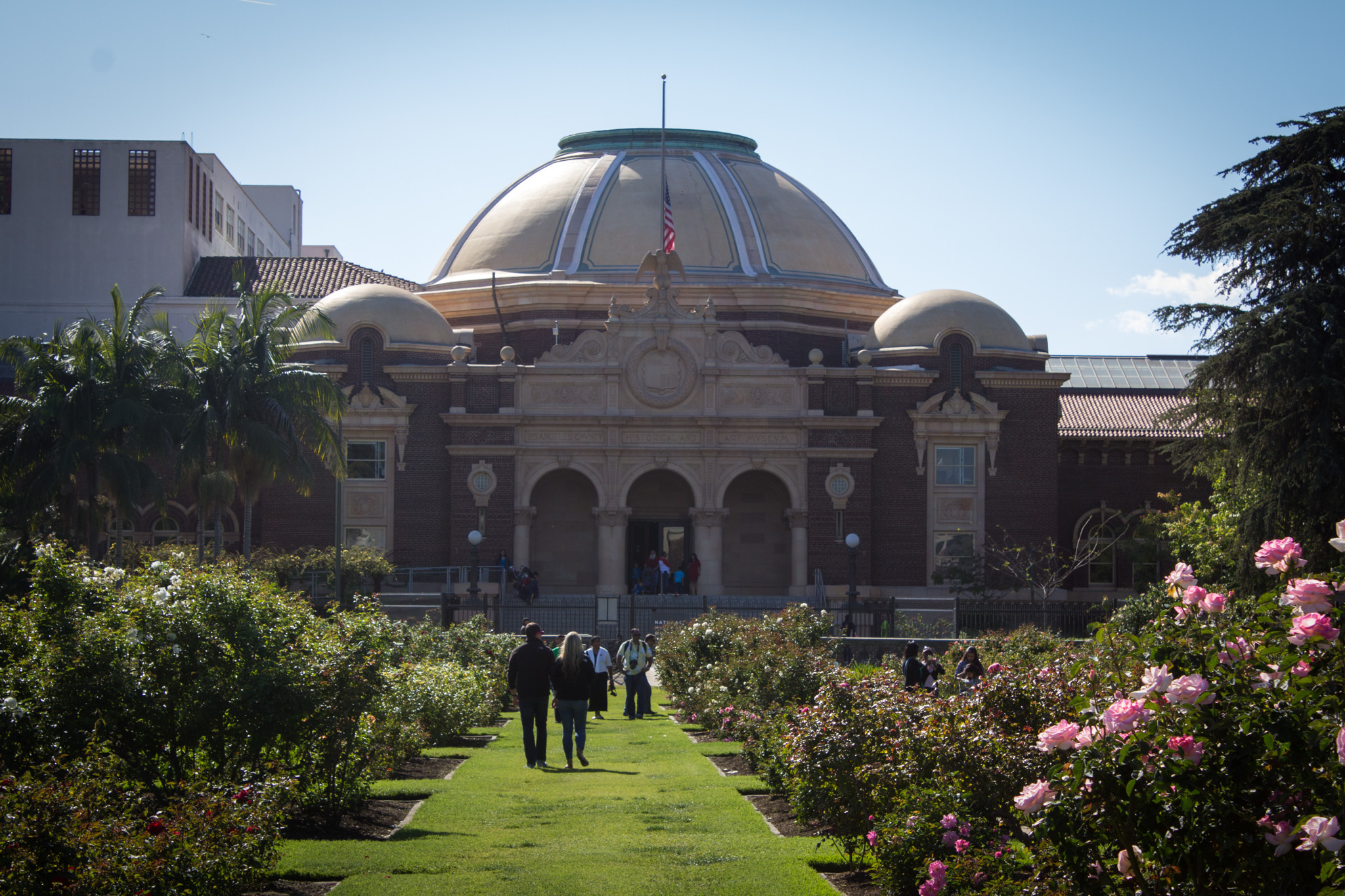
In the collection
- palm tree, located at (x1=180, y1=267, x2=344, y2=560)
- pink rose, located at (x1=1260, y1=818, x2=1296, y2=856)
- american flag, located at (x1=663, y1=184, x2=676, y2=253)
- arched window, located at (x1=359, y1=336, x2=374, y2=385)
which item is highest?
american flag, located at (x1=663, y1=184, x2=676, y2=253)

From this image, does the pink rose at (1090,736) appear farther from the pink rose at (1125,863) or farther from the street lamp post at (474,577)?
the street lamp post at (474,577)

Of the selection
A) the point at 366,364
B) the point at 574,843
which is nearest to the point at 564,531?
the point at 366,364

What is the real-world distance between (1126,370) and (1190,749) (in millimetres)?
54955

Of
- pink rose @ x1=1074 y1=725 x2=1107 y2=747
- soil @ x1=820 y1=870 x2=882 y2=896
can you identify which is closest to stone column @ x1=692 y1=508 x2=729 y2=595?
soil @ x1=820 y1=870 x2=882 y2=896

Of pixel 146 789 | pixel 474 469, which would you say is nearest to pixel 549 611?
pixel 474 469

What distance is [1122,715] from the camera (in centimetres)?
630

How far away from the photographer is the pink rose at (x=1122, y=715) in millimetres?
6293

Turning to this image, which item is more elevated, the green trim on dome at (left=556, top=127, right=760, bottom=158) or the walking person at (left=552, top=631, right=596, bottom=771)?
the green trim on dome at (left=556, top=127, right=760, bottom=158)

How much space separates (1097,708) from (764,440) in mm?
36937

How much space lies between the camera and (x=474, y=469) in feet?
143

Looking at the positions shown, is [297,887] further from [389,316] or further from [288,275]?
[288,275]

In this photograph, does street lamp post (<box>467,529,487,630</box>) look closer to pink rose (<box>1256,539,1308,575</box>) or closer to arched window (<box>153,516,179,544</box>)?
arched window (<box>153,516,179,544</box>)

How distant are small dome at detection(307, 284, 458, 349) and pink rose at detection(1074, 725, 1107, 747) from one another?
3909cm

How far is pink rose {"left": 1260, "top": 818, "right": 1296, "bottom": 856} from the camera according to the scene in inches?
241
